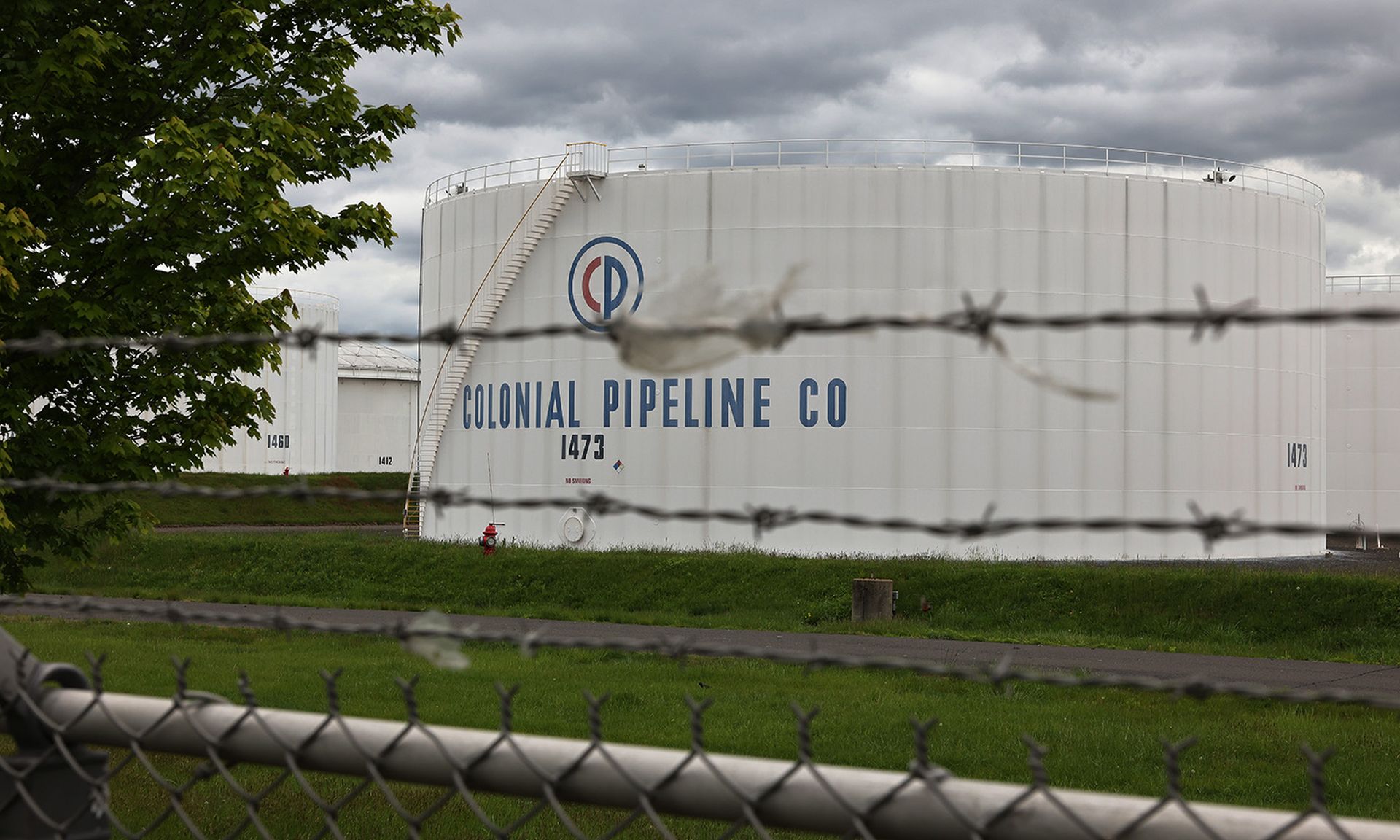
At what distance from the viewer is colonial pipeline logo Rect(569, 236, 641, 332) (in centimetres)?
2759

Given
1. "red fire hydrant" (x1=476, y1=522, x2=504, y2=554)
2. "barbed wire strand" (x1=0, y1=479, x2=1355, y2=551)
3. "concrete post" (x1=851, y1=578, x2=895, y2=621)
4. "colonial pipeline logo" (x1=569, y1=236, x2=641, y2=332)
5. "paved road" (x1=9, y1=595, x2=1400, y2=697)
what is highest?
"colonial pipeline logo" (x1=569, y1=236, x2=641, y2=332)

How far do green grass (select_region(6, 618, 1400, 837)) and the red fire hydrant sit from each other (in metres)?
10.5

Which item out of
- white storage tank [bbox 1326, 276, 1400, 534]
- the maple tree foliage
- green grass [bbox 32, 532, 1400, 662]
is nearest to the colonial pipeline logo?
green grass [bbox 32, 532, 1400, 662]

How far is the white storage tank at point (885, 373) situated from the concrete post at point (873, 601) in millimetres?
6126

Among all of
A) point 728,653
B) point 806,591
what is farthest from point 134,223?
point 806,591

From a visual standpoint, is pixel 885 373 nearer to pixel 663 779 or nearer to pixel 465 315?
pixel 465 315

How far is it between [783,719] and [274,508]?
39311 mm

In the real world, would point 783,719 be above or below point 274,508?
above

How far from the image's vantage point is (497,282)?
29625mm

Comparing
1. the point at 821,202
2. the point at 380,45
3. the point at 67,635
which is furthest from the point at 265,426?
the point at 380,45

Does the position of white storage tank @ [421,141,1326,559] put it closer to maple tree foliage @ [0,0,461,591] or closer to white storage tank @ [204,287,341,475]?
maple tree foliage @ [0,0,461,591]

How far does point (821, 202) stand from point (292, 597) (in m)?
13.4

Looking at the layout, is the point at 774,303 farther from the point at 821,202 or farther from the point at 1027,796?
the point at 821,202

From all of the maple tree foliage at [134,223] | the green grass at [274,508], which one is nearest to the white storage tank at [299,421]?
the green grass at [274,508]
